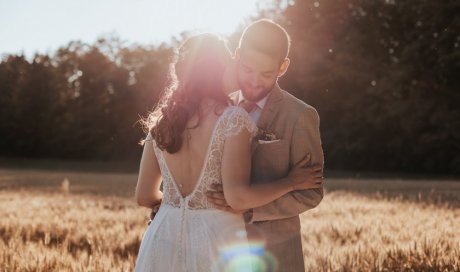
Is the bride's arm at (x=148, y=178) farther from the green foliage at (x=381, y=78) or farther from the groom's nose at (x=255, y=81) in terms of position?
the green foliage at (x=381, y=78)

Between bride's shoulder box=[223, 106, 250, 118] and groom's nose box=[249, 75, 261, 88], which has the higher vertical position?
groom's nose box=[249, 75, 261, 88]

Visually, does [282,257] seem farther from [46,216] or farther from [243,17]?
[243,17]

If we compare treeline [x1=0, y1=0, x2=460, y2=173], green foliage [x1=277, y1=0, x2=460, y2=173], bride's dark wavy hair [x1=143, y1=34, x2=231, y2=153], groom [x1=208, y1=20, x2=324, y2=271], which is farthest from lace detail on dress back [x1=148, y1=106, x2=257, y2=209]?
green foliage [x1=277, y1=0, x2=460, y2=173]

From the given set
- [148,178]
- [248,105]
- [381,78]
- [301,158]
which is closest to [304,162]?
[301,158]

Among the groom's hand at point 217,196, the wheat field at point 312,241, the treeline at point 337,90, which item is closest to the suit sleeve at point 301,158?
the groom's hand at point 217,196

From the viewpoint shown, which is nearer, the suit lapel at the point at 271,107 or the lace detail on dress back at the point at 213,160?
the lace detail on dress back at the point at 213,160

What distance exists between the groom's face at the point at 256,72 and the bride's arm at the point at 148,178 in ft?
2.14

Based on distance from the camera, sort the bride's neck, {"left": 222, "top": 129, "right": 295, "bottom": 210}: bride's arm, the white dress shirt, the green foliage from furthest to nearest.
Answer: the green foliage < the white dress shirt < the bride's neck < {"left": 222, "top": 129, "right": 295, "bottom": 210}: bride's arm

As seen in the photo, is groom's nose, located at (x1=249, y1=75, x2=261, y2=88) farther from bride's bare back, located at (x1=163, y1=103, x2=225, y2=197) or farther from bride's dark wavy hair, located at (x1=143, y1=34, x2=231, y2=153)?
bride's bare back, located at (x1=163, y1=103, x2=225, y2=197)

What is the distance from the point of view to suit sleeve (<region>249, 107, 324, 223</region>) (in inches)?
138

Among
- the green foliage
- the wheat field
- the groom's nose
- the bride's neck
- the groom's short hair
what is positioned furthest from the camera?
the green foliage

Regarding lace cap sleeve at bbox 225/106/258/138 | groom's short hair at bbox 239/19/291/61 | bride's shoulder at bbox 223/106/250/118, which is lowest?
lace cap sleeve at bbox 225/106/258/138

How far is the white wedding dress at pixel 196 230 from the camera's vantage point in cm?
319

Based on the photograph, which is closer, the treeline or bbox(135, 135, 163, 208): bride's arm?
bbox(135, 135, 163, 208): bride's arm
